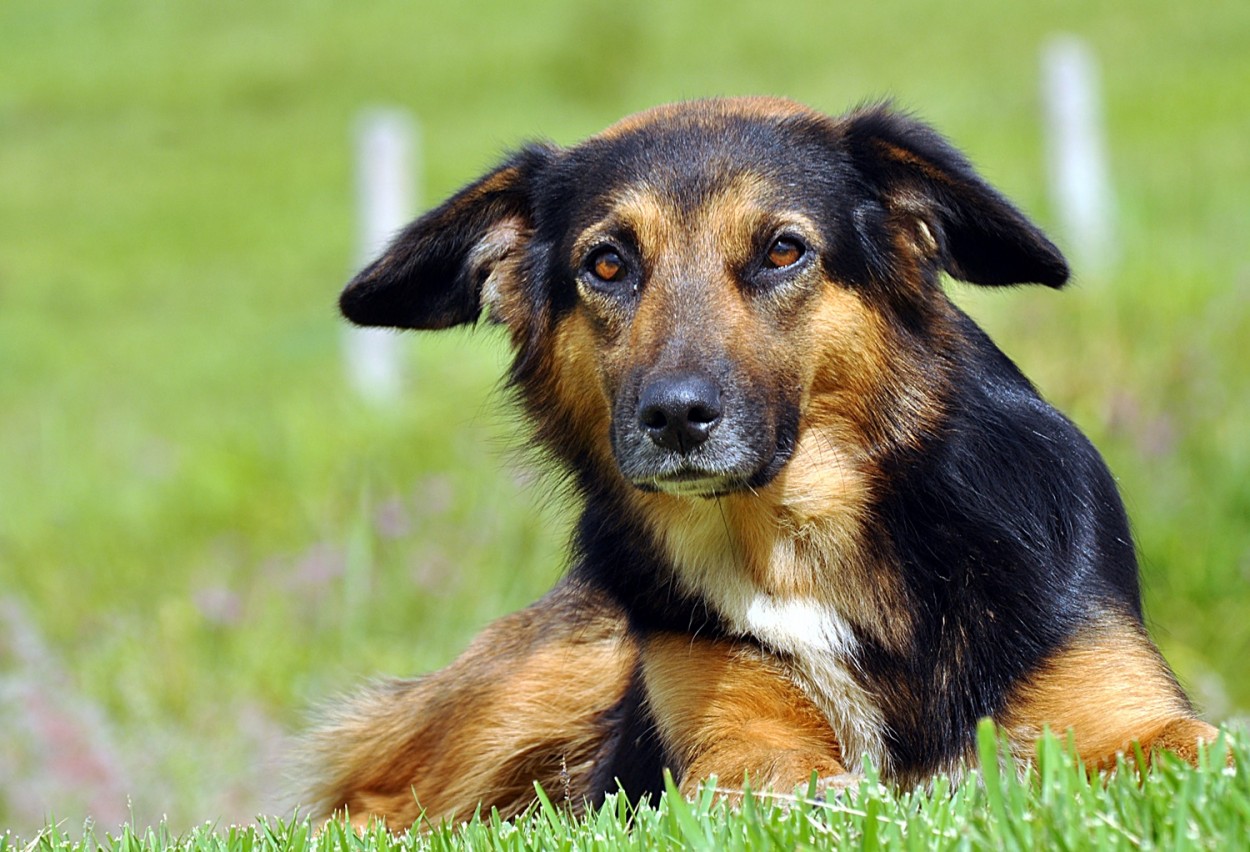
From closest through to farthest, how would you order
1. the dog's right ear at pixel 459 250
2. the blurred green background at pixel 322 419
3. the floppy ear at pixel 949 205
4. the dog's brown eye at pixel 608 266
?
the floppy ear at pixel 949 205 → the dog's brown eye at pixel 608 266 → the dog's right ear at pixel 459 250 → the blurred green background at pixel 322 419

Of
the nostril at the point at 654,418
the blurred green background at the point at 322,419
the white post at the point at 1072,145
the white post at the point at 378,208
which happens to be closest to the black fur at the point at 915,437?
the nostril at the point at 654,418

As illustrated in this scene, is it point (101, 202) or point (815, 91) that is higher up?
point (815, 91)

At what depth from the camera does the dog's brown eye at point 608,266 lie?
3.59m

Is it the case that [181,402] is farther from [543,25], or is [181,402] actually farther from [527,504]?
[543,25]

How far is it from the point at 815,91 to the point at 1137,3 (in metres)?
6.97

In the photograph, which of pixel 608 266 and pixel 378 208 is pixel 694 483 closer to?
pixel 608 266

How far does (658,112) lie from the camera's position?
386 cm

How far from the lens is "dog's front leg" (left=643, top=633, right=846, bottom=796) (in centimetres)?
313

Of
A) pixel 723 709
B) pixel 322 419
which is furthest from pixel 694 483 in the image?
pixel 322 419

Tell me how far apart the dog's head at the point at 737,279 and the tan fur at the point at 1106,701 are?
2.10 feet

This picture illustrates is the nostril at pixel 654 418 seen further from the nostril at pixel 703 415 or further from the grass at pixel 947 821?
the grass at pixel 947 821

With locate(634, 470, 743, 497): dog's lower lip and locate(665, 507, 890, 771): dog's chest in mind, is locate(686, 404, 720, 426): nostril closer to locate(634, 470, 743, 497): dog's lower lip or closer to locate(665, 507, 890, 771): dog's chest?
locate(634, 470, 743, 497): dog's lower lip

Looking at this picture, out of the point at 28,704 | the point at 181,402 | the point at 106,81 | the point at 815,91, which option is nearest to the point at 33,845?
the point at 28,704

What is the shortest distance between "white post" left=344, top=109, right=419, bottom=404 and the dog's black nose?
6689mm
